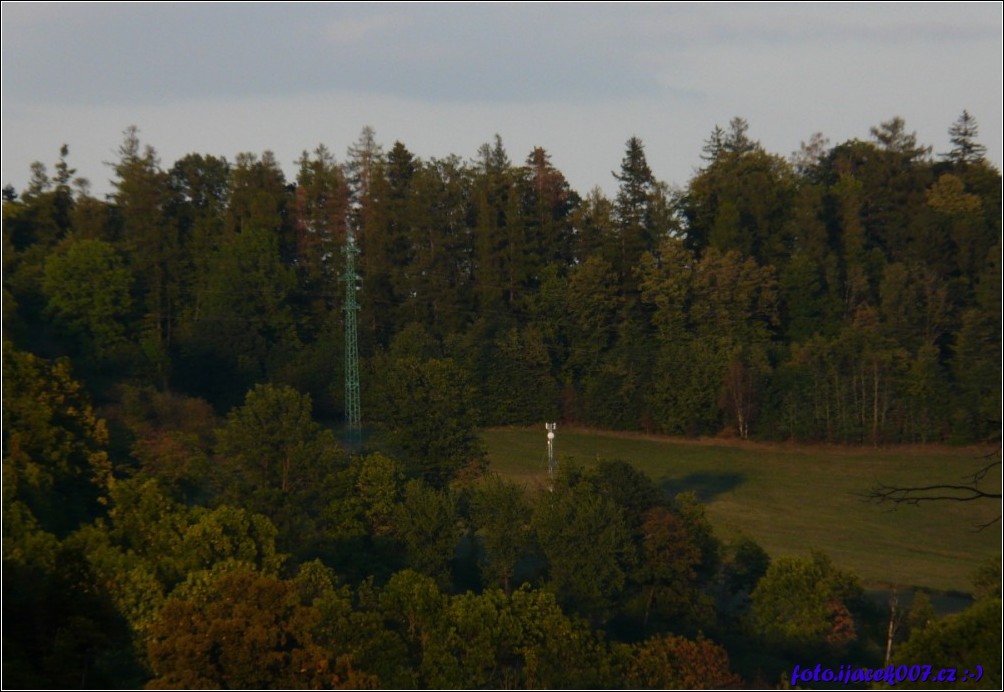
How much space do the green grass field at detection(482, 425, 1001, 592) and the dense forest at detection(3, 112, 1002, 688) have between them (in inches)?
25.2

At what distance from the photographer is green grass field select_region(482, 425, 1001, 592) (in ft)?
84.5

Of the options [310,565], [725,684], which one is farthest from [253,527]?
[725,684]

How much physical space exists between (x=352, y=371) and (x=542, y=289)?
6.83 m

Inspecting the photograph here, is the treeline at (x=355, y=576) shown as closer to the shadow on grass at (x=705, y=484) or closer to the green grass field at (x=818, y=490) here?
the green grass field at (x=818, y=490)

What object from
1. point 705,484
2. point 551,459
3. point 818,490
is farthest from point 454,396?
point 818,490

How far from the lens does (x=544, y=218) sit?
36.8 metres

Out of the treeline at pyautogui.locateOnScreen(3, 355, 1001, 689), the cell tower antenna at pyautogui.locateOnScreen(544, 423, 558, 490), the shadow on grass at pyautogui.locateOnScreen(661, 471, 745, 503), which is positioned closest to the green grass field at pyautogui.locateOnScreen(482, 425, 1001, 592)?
the shadow on grass at pyautogui.locateOnScreen(661, 471, 745, 503)

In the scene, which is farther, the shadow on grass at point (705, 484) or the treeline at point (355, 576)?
the shadow on grass at point (705, 484)

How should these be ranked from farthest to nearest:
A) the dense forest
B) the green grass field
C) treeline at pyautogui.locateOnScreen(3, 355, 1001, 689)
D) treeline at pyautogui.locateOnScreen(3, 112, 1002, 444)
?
treeline at pyautogui.locateOnScreen(3, 112, 1002, 444) < the green grass field < the dense forest < treeline at pyautogui.locateOnScreen(3, 355, 1001, 689)

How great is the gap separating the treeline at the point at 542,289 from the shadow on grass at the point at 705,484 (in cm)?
200

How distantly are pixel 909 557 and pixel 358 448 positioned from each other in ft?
34.9

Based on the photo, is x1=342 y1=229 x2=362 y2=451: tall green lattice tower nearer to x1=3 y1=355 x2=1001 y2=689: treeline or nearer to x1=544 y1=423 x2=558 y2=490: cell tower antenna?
x1=3 y1=355 x2=1001 y2=689: treeline

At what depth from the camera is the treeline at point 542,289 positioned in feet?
105

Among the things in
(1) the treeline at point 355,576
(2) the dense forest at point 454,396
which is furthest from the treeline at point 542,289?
(1) the treeline at point 355,576
